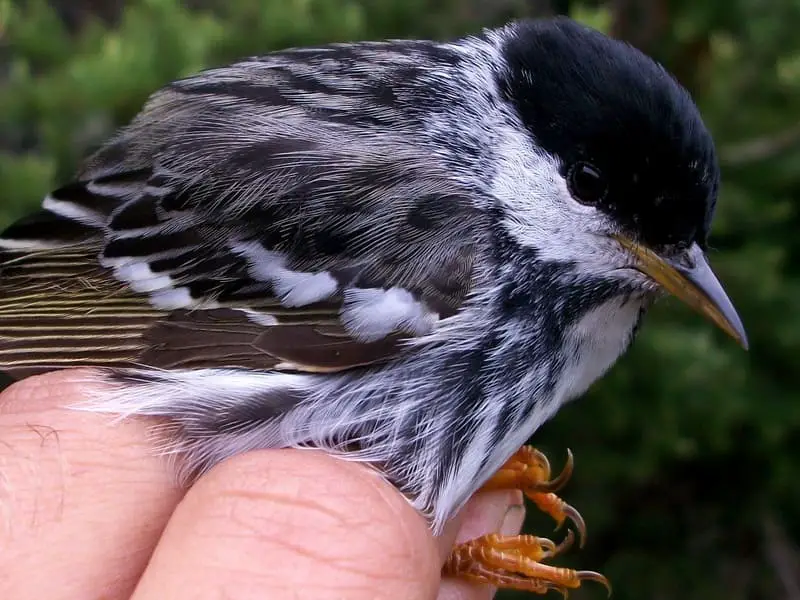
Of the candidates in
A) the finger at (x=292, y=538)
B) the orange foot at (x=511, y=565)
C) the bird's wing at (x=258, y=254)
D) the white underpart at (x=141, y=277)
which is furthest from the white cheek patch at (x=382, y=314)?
the orange foot at (x=511, y=565)

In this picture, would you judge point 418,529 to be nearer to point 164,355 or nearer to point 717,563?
point 164,355

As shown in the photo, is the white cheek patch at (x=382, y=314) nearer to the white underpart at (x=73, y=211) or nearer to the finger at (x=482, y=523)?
the finger at (x=482, y=523)

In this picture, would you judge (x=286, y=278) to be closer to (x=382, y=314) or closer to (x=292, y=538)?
(x=382, y=314)

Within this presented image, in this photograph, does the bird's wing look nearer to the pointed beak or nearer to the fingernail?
the pointed beak

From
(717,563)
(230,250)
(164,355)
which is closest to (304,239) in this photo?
(230,250)

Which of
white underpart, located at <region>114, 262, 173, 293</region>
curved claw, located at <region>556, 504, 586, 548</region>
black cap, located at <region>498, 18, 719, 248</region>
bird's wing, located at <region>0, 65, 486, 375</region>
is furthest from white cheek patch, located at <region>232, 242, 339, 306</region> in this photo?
curved claw, located at <region>556, 504, 586, 548</region>

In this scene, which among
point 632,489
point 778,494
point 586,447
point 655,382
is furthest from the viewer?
point 632,489
